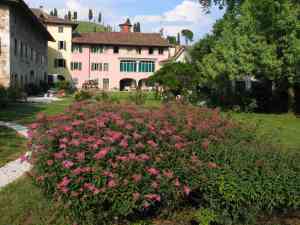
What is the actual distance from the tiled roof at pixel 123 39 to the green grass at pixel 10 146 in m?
48.6

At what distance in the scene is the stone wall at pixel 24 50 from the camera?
2886 centimetres

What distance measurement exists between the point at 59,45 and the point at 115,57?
8.78 meters

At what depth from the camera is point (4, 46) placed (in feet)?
88.9

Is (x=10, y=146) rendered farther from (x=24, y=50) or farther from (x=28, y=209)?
(x=24, y=50)

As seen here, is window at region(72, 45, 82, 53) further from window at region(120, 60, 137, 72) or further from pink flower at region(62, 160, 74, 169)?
pink flower at region(62, 160, 74, 169)

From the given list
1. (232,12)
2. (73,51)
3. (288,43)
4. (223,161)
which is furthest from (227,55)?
(73,51)

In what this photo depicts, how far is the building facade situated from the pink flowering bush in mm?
55094

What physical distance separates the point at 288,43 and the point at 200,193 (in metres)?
17.1

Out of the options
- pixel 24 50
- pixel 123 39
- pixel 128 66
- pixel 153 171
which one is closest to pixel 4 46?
pixel 24 50

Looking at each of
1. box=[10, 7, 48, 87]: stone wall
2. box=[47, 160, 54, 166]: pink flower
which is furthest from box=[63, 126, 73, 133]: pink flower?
box=[10, 7, 48, 87]: stone wall

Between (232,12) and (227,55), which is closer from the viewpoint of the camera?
(227,55)

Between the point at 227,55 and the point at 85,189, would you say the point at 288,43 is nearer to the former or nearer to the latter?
the point at 227,55

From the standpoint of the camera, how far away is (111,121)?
471 centimetres

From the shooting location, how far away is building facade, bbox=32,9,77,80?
2282 inches
